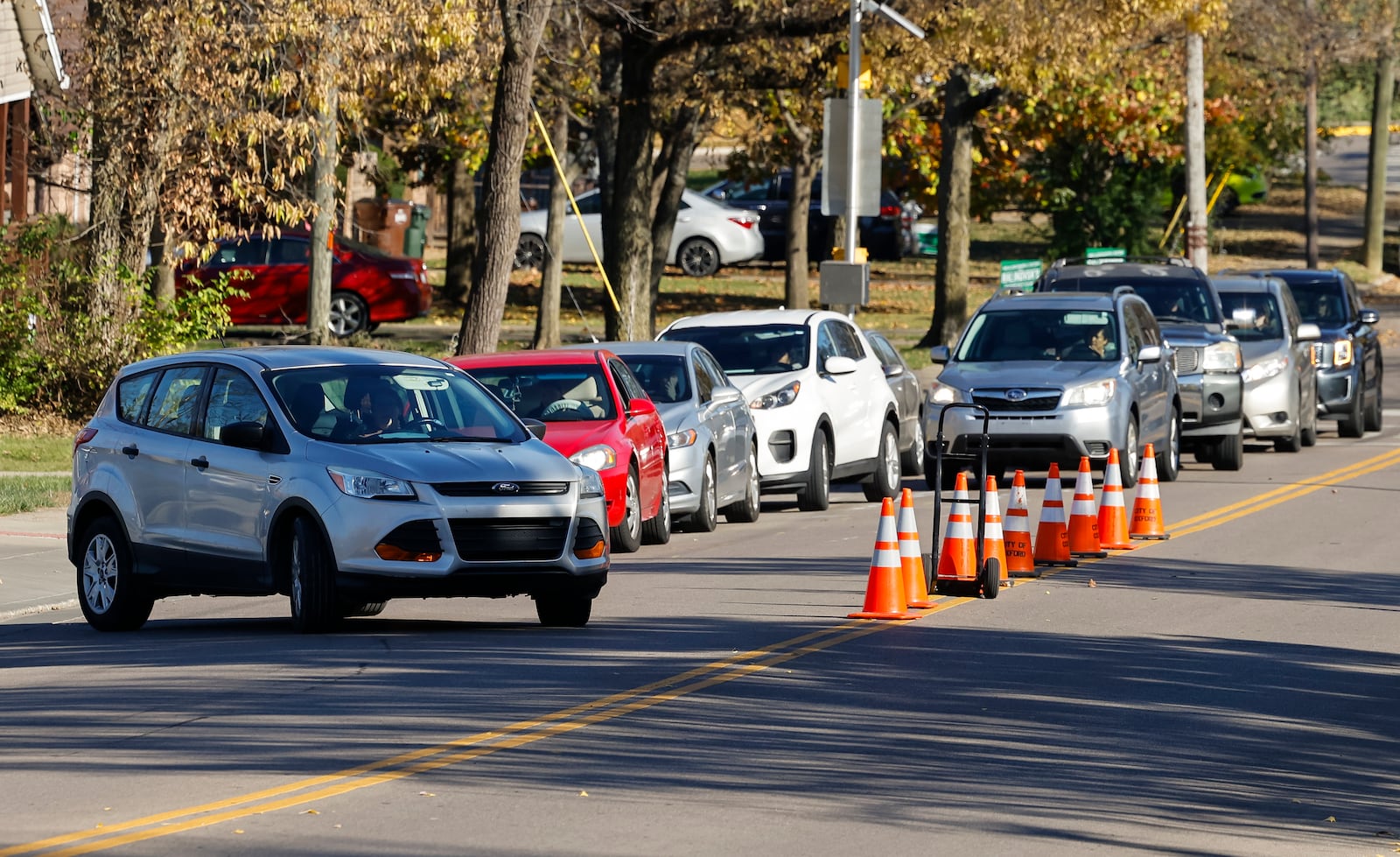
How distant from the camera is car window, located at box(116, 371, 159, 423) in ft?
42.9

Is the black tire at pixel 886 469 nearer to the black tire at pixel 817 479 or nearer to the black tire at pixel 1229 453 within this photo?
the black tire at pixel 817 479

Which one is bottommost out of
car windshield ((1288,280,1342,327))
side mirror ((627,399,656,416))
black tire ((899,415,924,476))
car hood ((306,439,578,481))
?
black tire ((899,415,924,476))

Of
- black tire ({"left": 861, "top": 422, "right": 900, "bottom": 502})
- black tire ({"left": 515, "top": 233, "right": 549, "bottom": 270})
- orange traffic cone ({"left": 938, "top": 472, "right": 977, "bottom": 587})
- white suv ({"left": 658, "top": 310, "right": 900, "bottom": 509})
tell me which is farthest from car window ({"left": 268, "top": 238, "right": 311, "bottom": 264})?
orange traffic cone ({"left": 938, "top": 472, "right": 977, "bottom": 587})

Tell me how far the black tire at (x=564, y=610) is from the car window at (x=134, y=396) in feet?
8.84

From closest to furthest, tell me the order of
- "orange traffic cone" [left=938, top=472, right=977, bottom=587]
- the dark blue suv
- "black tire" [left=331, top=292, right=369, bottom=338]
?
"orange traffic cone" [left=938, top=472, right=977, bottom=587]
the dark blue suv
"black tire" [left=331, top=292, right=369, bottom=338]

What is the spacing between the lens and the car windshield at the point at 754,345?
20.0m

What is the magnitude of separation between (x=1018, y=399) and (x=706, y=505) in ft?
11.9

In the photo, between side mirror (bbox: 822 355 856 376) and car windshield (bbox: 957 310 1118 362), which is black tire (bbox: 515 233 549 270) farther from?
side mirror (bbox: 822 355 856 376)

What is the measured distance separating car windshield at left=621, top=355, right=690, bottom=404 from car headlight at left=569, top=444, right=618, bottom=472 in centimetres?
230

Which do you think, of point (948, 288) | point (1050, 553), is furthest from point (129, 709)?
→ point (948, 288)

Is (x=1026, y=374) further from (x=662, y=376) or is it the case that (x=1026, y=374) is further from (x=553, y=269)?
(x=553, y=269)

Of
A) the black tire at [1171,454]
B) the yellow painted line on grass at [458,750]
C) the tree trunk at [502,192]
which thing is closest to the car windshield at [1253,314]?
the black tire at [1171,454]

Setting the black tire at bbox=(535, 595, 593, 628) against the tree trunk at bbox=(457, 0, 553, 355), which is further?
the tree trunk at bbox=(457, 0, 553, 355)

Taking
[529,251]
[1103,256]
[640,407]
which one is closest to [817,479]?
[640,407]
